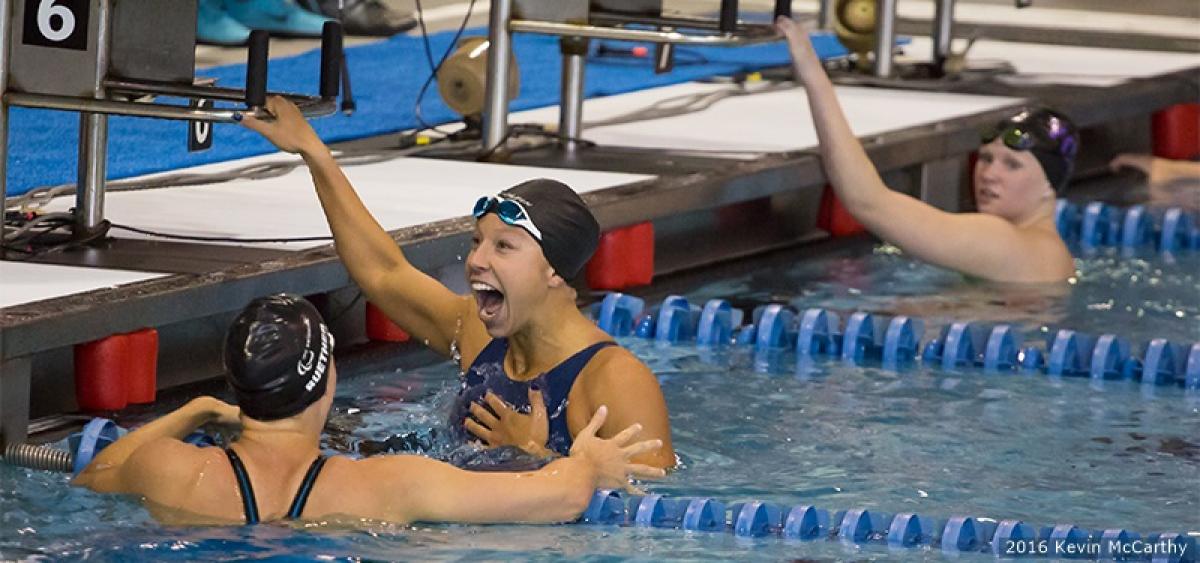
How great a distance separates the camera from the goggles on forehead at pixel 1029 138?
7516 millimetres

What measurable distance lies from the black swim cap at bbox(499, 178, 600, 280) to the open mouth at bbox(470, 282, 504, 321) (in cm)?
13

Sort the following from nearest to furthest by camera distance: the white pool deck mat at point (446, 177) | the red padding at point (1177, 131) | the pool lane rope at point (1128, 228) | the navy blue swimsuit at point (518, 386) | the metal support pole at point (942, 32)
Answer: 1. the navy blue swimsuit at point (518, 386)
2. the white pool deck mat at point (446, 177)
3. the pool lane rope at point (1128, 228)
4. the metal support pole at point (942, 32)
5. the red padding at point (1177, 131)

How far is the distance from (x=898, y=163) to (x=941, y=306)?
1.58 m

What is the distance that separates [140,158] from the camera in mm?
7906

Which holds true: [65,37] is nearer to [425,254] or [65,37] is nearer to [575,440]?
[425,254]

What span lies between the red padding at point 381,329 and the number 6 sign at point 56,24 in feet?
3.79

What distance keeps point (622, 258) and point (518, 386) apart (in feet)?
8.86

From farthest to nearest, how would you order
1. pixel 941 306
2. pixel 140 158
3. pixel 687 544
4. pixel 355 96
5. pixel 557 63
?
pixel 557 63, pixel 355 96, pixel 140 158, pixel 941 306, pixel 687 544

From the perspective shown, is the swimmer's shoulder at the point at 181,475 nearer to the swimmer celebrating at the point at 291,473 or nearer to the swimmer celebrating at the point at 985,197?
the swimmer celebrating at the point at 291,473

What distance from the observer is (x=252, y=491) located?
4141 millimetres

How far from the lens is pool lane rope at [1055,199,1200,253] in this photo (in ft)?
28.7

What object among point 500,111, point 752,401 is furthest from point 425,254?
point 500,111

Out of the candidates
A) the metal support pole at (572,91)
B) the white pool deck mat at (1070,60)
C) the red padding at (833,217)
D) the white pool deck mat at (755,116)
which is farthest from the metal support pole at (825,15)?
the metal support pole at (572,91)

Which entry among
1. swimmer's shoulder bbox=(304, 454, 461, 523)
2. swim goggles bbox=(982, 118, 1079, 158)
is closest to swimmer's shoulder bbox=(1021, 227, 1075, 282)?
swim goggles bbox=(982, 118, 1079, 158)
